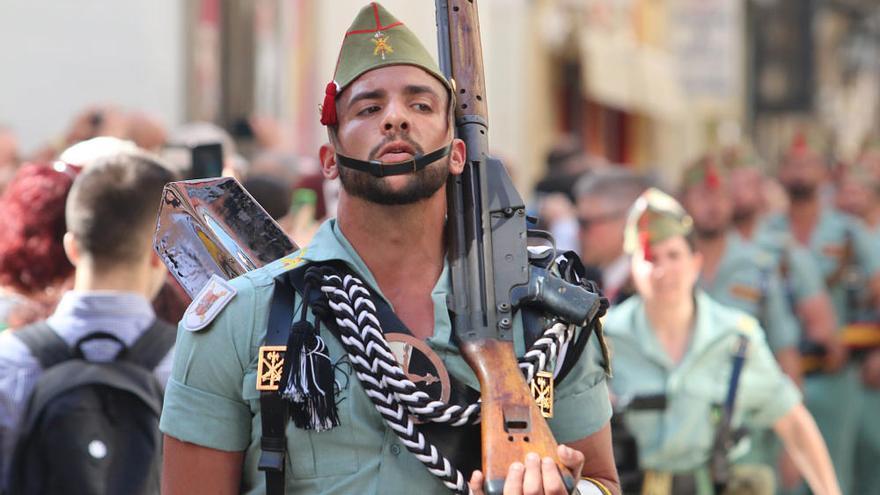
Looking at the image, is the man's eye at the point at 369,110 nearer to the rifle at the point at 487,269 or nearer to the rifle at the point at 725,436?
the rifle at the point at 487,269

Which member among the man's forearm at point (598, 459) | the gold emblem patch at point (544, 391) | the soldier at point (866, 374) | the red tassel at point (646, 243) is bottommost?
the soldier at point (866, 374)

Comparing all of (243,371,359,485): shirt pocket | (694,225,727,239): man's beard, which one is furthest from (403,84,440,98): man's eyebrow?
(694,225,727,239): man's beard

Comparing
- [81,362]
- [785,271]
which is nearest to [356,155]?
[81,362]

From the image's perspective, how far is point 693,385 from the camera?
7285 mm

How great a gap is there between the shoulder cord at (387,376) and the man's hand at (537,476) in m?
0.12

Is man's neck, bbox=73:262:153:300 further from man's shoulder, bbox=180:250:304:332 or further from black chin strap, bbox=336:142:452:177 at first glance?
black chin strap, bbox=336:142:452:177

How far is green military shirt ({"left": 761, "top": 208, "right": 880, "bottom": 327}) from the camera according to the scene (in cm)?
1120

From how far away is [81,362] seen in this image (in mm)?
4828

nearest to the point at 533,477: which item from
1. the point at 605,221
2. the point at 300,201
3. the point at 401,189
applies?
the point at 401,189

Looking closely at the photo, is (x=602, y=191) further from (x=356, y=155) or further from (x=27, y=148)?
(x=356, y=155)

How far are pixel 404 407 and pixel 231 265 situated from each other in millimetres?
714

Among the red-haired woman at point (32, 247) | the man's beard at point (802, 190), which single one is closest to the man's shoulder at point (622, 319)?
the red-haired woman at point (32, 247)

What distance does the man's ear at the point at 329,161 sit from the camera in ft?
13.1

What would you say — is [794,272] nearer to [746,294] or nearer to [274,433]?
[746,294]
